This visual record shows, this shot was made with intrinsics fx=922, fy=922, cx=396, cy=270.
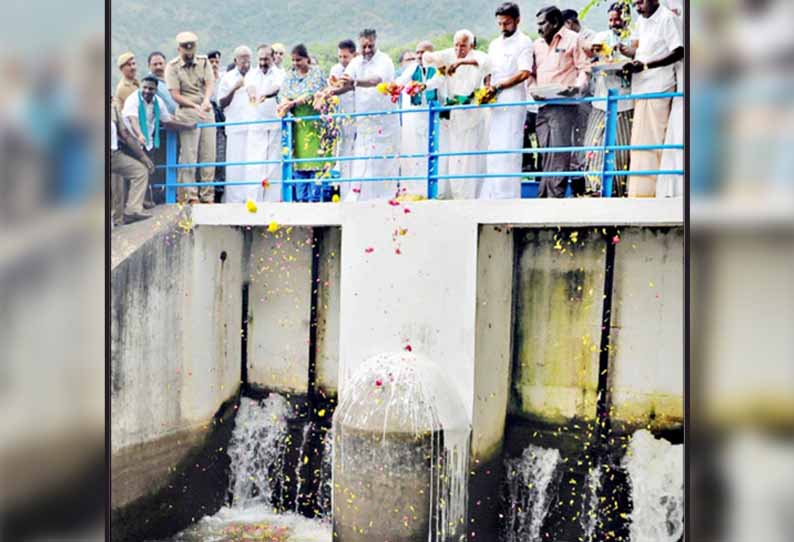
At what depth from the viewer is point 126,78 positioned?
13.3ft

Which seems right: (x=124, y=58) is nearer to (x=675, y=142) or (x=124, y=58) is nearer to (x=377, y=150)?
(x=377, y=150)

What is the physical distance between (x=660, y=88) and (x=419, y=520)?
1.91 meters

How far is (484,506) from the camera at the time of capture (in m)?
3.75

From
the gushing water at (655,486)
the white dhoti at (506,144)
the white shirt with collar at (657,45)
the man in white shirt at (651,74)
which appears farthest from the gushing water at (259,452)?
the white shirt with collar at (657,45)

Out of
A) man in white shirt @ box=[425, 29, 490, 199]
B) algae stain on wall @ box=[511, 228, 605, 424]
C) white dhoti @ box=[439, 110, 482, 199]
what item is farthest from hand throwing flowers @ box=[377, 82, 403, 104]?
algae stain on wall @ box=[511, 228, 605, 424]

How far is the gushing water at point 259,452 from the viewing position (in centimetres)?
411

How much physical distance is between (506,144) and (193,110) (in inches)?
56.9

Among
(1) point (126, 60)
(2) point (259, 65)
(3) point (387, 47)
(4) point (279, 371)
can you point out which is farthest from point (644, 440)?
(1) point (126, 60)

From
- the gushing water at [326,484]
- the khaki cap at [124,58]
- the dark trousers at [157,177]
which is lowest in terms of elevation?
the gushing water at [326,484]

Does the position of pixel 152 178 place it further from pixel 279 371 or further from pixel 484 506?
pixel 484 506

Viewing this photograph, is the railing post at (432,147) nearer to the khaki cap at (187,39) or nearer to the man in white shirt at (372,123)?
the man in white shirt at (372,123)

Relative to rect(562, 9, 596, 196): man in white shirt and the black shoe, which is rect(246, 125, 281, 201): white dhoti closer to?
the black shoe

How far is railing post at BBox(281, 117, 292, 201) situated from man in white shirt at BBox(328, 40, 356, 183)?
210mm

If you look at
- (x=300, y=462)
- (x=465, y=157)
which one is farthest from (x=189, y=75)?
(x=300, y=462)
